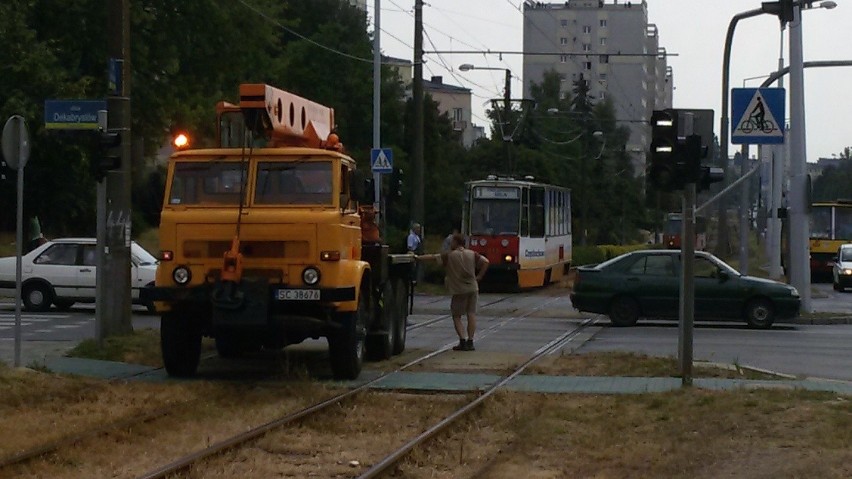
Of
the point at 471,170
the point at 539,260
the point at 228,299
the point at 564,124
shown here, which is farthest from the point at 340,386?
the point at 564,124

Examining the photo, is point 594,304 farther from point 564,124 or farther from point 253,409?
point 564,124

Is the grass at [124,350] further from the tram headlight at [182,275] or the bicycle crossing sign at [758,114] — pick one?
the bicycle crossing sign at [758,114]

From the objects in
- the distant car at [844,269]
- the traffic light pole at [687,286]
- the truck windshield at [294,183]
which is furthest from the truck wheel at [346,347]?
the distant car at [844,269]

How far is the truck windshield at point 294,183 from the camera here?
50.8ft

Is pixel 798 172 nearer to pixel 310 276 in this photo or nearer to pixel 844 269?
pixel 310 276

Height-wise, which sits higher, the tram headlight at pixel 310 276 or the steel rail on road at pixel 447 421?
the tram headlight at pixel 310 276

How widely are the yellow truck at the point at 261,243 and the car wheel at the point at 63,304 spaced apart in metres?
Result: 13.2

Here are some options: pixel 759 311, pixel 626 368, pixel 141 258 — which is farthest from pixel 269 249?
pixel 141 258

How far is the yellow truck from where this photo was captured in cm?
1476

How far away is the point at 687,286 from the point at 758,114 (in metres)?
9.83

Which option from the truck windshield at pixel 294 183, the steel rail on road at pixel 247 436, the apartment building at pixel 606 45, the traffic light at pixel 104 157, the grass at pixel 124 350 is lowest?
the steel rail on road at pixel 247 436

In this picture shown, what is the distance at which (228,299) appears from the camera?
1447 cm

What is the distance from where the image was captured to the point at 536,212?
1558 inches

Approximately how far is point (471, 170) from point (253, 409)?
58546 millimetres
